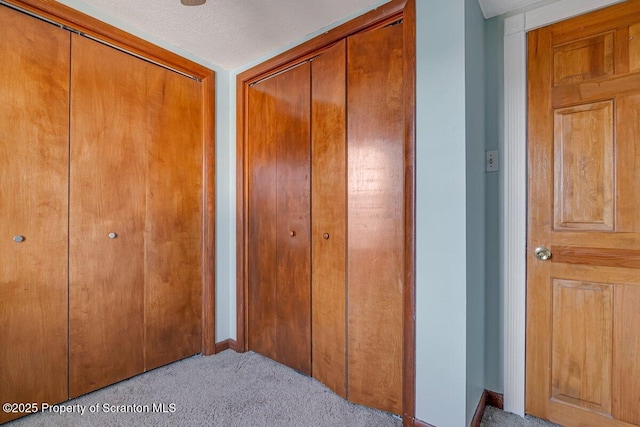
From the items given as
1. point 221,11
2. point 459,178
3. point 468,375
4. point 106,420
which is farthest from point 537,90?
point 106,420

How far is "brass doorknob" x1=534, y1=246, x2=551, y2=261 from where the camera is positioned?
1607 mm

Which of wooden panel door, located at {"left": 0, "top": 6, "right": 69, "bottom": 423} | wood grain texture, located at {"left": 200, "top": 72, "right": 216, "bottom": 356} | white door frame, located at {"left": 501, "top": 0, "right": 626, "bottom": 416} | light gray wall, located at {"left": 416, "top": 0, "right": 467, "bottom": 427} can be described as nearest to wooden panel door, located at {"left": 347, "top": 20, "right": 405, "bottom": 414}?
light gray wall, located at {"left": 416, "top": 0, "right": 467, "bottom": 427}

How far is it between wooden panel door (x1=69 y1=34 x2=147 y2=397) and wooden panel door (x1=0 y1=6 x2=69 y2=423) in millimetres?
56

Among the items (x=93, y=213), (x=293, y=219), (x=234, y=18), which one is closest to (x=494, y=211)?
(x=293, y=219)

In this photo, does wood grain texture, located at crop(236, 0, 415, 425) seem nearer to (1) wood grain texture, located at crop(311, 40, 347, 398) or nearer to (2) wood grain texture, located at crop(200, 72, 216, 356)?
(1) wood grain texture, located at crop(311, 40, 347, 398)

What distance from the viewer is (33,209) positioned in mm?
1604

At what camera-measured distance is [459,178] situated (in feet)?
4.52

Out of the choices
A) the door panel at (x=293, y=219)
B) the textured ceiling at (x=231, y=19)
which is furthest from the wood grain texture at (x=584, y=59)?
the door panel at (x=293, y=219)

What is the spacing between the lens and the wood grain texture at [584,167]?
1467 mm

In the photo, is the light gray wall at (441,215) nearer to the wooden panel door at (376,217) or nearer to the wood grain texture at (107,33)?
the wooden panel door at (376,217)

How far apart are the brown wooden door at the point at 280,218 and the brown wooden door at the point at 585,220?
4.27 feet

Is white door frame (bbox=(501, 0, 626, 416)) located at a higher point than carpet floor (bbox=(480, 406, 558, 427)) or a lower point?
higher

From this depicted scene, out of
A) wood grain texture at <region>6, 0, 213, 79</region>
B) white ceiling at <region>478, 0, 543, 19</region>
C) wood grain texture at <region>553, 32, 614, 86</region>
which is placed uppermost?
white ceiling at <region>478, 0, 543, 19</region>

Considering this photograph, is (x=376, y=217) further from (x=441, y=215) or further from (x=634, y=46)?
(x=634, y=46)
